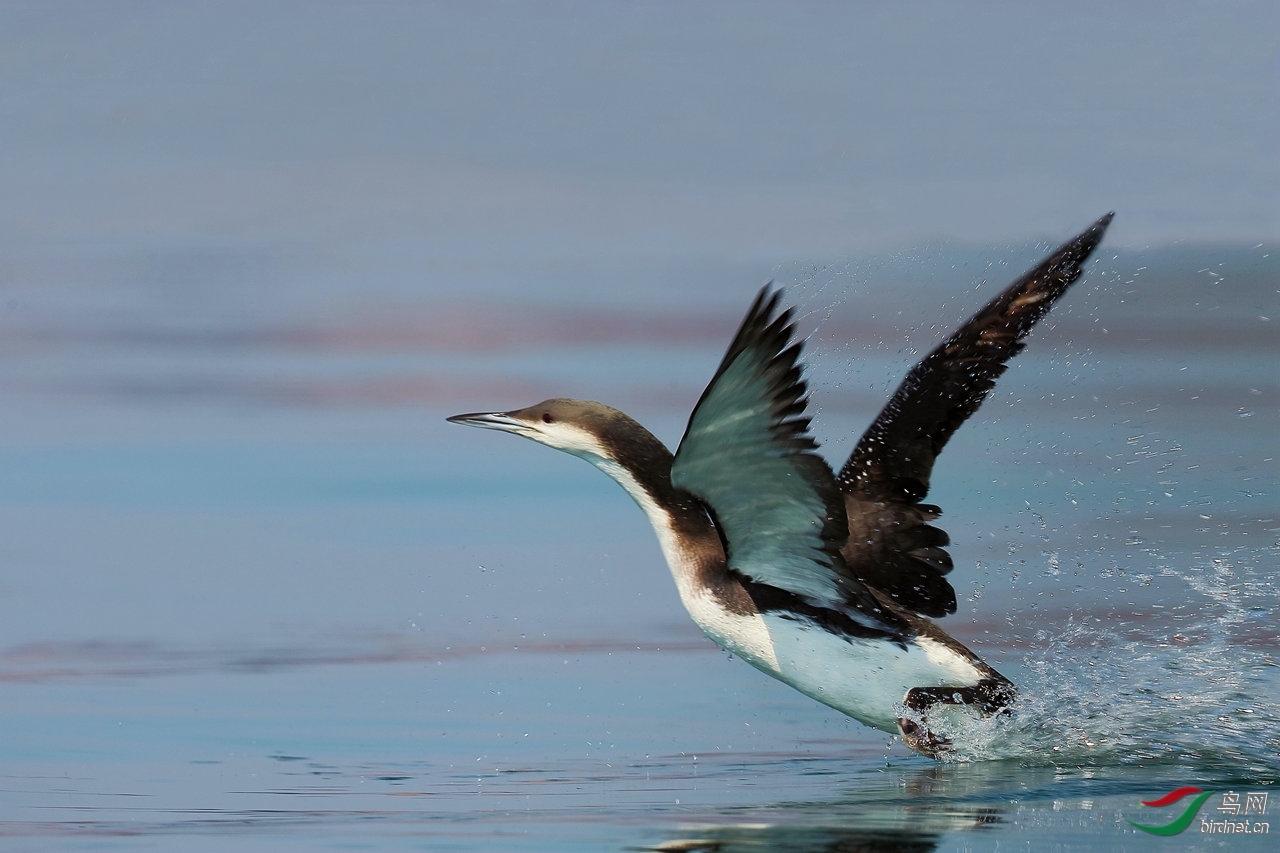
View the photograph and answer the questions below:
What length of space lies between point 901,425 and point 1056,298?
3.82 ft

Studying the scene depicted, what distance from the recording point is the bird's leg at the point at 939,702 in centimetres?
957

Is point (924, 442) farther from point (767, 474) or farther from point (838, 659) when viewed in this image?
point (767, 474)

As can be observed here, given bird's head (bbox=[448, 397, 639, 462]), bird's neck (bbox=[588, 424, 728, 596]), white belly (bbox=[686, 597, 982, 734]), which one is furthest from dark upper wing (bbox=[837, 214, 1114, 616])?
bird's head (bbox=[448, 397, 639, 462])

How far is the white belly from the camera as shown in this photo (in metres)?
9.52

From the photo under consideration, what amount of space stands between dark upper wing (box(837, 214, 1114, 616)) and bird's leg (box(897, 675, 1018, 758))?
57 centimetres

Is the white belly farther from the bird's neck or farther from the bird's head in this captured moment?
the bird's head

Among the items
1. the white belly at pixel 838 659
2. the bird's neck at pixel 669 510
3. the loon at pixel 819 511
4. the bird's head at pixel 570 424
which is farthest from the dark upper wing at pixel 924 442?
the bird's head at pixel 570 424

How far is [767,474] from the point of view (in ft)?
27.5

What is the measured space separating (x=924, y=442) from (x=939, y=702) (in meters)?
1.51

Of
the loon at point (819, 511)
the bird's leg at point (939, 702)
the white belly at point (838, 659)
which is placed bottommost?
the bird's leg at point (939, 702)

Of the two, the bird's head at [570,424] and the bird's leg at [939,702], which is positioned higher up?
the bird's head at [570,424]

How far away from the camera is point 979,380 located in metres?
10.2

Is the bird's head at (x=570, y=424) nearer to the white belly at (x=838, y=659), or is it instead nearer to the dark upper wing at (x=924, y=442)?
the white belly at (x=838, y=659)

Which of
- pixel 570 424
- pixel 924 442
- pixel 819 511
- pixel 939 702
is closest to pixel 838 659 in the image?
pixel 939 702
